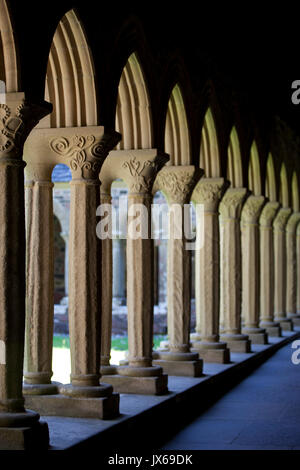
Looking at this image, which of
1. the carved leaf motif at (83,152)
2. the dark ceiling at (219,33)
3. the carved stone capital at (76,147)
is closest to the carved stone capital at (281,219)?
the dark ceiling at (219,33)

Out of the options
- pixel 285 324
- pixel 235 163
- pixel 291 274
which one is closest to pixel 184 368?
pixel 235 163

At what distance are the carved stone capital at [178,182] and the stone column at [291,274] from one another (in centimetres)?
765

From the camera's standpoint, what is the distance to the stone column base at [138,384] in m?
6.64

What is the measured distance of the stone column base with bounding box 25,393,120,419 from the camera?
5.55 meters

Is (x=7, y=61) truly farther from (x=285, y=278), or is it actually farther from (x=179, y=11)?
(x=285, y=278)

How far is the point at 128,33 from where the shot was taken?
6.43 meters

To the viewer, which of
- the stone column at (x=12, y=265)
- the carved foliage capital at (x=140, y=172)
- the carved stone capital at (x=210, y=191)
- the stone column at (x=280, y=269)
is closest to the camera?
the stone column at (x=12, y=265)

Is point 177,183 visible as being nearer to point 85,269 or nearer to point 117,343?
point 85,269

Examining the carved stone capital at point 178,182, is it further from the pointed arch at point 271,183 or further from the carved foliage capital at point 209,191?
the pointed arch at point 271,183

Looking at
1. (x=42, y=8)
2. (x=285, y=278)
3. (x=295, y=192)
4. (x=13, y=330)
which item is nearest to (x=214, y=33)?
(x=42, y=8)

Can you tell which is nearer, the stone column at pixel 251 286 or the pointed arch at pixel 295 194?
the stone column at pixel 251 286

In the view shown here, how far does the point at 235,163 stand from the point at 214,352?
9.62 ft

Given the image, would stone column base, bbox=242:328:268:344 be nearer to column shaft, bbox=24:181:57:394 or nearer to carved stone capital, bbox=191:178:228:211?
carved stone capital, bbox=191:178:228:211

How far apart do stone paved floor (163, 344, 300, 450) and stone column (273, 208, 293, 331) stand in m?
5.11
